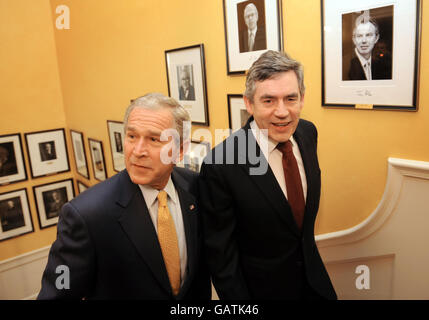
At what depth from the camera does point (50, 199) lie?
15.3 feet

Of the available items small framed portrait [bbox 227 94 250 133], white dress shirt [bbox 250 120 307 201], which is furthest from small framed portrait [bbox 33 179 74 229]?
white dress shirt [bbox 250 120 307 201]

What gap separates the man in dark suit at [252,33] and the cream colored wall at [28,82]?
11.0ft

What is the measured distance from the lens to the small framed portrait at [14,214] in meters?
4.32

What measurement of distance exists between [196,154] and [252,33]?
1.09 metres

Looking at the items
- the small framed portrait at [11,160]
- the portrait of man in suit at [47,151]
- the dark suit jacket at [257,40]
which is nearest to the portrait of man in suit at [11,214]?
the small framed portrait at [11,160]

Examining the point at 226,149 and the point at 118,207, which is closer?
the point at 118,207

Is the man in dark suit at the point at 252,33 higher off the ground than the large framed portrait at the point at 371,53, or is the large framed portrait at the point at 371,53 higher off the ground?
the man in dark suit at the point at 252,33

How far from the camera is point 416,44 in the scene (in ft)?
4.96

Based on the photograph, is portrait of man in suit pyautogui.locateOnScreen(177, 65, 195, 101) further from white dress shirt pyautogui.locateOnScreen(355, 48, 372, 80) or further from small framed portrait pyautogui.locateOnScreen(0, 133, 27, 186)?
small framed portrait pyautogui.locateOnScreen(0, 133, 27, 186)

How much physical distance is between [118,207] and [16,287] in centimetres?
407

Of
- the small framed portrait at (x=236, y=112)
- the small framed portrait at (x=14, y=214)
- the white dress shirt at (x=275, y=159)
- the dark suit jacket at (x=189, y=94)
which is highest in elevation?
the dark suit jacket at (x=189, y=94)

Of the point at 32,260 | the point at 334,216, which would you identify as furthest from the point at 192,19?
the point at 32,260

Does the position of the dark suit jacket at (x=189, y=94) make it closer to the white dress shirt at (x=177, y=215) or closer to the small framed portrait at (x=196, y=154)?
the small framed portrait at (x=196, y=154)
